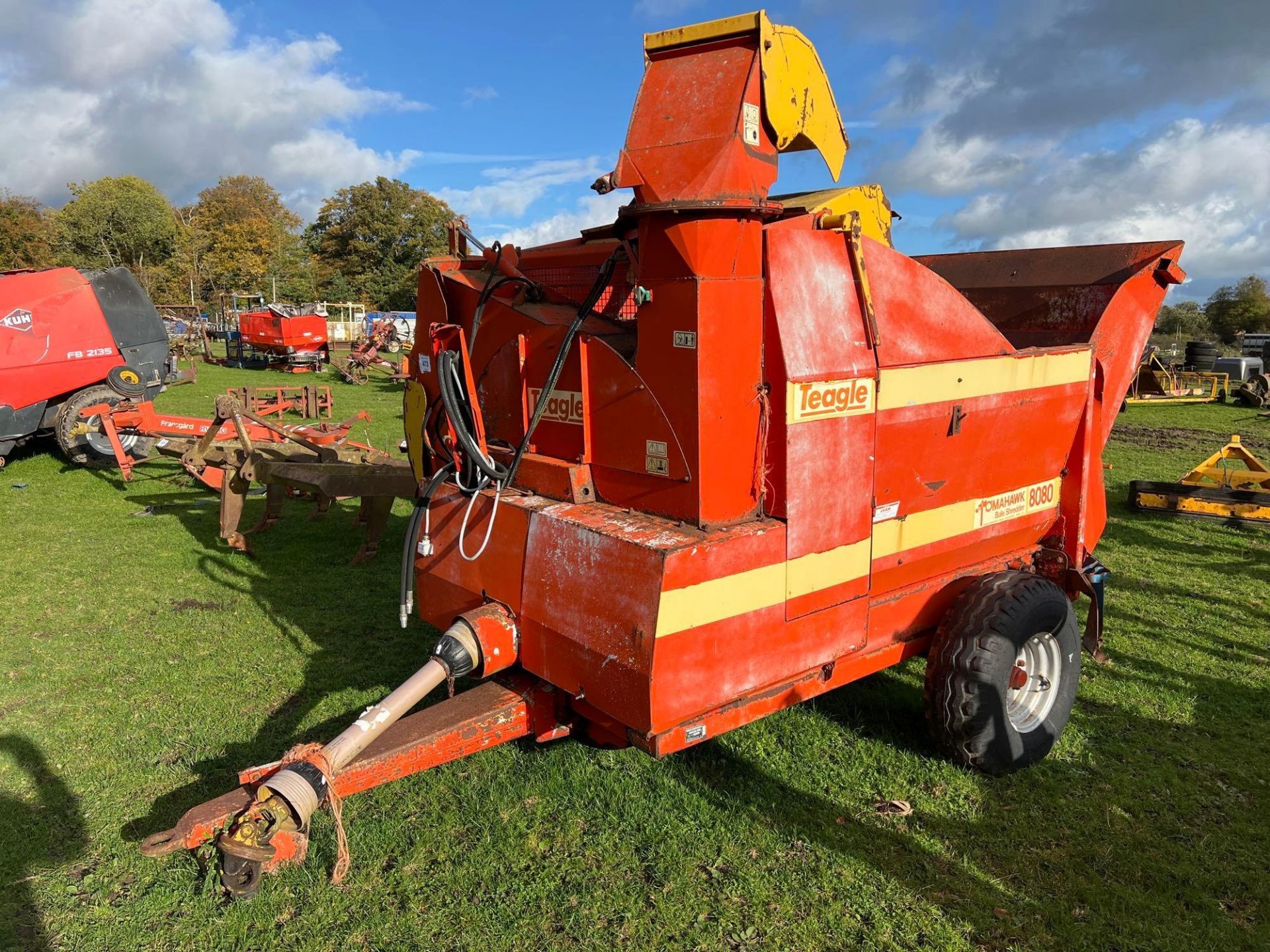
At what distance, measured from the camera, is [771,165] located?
9.43ft

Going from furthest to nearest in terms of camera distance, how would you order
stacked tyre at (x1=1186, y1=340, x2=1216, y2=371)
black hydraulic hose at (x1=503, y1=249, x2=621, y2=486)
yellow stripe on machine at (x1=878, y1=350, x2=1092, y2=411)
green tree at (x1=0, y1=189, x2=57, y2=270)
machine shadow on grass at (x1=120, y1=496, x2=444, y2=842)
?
green tree at (x1=0, y1=189, x2=57, y2=270)
stacked tyre at (x1=1186, y1=340, x2=1216, y2=371)
machine shadow on grass at (x1=120, y1=496, x2=444, y2=842)
yellow stripe on machine at (x1=878, y1=350, x2=1092, y2=411)
black hydraulic hose at (x1=503, y1=249, x2=621, y2=486)

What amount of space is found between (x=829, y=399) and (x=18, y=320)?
11.5m

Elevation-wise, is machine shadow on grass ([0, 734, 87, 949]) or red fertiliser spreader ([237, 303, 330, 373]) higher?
red fertiliser spreader ([237, 303, 330, 373])

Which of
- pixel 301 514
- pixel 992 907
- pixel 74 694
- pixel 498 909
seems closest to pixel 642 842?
pixel 498 909

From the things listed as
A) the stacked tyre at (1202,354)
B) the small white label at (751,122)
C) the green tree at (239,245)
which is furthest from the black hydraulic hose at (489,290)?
the green tree at (239,245)

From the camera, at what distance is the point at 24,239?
40594mm

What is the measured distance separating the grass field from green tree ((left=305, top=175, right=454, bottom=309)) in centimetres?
5152

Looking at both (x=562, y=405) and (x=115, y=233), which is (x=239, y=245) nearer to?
(x=115, y=233)

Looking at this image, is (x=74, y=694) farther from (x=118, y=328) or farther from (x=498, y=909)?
(x=118, y=328)

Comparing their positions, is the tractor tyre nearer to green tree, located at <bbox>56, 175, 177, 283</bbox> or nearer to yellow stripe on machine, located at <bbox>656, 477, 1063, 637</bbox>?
yellow stripe on machine, located at <bbox>656, 477, 1063, 637</bbox>

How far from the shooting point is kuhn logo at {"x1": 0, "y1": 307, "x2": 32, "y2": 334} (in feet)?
33.2

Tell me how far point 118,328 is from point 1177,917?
13.3 metres

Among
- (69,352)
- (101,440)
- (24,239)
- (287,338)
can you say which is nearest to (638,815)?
(101,440)

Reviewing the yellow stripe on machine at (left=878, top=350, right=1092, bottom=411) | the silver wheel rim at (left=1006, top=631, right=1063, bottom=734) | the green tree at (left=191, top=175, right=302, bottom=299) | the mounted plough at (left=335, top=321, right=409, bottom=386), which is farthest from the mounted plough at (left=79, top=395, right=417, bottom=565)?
the green tree at (left=191, top=175, right=302, bottom=299)
